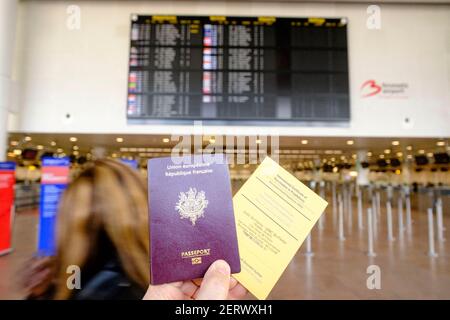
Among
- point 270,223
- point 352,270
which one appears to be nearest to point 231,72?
point 352,270

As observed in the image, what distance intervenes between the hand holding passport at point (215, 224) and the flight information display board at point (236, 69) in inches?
156

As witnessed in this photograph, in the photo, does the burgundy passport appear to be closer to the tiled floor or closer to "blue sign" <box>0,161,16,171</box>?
the tiled floor

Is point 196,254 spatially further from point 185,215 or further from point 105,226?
point 105,226

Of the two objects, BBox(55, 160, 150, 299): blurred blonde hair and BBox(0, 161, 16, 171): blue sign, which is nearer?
BBox(55, 160, 150, 299): blurred blonde hair

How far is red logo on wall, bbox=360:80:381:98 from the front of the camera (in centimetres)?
471

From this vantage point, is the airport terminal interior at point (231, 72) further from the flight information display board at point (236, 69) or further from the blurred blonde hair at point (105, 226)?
the blurred blonde hair at point (105, 226)

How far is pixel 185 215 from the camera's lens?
59 cm

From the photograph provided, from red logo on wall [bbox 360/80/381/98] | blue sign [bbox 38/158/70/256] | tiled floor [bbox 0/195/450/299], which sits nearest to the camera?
tiled floor [bbox 0/195/450/299]

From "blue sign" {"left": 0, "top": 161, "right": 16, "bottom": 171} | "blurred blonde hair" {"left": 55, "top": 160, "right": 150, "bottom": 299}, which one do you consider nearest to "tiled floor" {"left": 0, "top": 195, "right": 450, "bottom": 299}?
"blue sign" {"left": 0, "top": 161, "right": 16, "bottom": 171}

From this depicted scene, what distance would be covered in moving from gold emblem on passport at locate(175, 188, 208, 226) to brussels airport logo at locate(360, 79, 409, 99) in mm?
4835

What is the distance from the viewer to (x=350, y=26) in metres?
4.84

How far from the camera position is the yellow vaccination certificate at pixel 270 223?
605 millimetres

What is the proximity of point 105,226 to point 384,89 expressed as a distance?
505 cm
